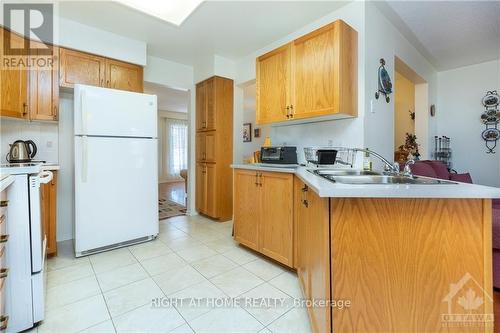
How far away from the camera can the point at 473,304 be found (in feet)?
3.09

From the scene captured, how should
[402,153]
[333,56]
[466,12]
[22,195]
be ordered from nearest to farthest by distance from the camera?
[22,195] < [333,56] < [466,12] < [402,153]

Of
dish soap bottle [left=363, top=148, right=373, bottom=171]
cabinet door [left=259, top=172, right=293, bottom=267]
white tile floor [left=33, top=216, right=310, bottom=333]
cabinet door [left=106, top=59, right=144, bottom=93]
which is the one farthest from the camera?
cabinet door [left=106, top=59, right=144, bottom=93]

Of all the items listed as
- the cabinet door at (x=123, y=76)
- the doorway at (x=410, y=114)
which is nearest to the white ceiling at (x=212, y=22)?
the cabinet door at (x=123, y=76)

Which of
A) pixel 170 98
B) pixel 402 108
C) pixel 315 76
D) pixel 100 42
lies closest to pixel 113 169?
pixel 100 42

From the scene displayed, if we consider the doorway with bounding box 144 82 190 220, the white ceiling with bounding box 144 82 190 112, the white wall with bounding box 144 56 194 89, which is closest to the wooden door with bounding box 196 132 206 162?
the white wall with bounding box 144 56 194 89

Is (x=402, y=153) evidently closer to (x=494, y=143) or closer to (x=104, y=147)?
(x=494, y=143)

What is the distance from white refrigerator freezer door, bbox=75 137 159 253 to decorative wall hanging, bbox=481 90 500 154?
16.4ft

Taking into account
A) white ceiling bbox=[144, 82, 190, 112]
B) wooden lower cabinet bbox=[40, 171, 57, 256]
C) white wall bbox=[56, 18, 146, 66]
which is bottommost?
wooden lower cabinet bbox=[40, 171, 57, 256]

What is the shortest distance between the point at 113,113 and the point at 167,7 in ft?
4.01

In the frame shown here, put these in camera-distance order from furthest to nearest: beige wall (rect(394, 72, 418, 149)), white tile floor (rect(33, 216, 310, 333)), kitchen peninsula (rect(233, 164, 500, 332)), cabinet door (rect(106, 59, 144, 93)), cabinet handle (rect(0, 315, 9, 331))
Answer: beige wall (rect(394, 72, 418, 149)) → cabinet door (rect(106, 59, 144, 93)) → white tile floor (rect(33, 216, 310, 333)) → cabinet handle (rect(0, 315, 9, 331)) → kitchen peninsula (rect(233, 164, 500, 332))

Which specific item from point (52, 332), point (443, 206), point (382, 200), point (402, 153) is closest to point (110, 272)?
point (52, 332)

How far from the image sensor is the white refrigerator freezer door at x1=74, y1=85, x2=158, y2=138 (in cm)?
225

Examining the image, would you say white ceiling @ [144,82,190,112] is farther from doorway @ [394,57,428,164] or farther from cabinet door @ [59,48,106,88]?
doorway @ [394,57,428,164]

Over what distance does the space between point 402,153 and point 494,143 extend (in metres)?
1.53
